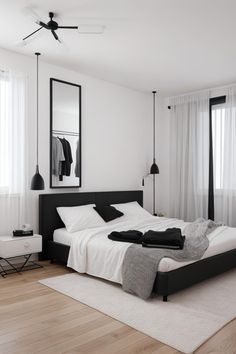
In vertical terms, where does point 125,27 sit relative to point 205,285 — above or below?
above

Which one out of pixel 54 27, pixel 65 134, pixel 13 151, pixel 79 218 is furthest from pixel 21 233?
pixel 54 27

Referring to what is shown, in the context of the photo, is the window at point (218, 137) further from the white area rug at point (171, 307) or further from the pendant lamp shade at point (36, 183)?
the pendant lamp shade at point (36, 183)

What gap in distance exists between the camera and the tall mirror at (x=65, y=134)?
4.59 metres

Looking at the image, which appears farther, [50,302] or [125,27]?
[125,27]

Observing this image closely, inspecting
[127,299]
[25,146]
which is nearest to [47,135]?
[25,146]

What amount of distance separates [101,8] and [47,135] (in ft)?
6.58

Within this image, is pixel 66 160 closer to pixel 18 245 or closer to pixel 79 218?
pixel 79 218

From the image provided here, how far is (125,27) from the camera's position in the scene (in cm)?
340

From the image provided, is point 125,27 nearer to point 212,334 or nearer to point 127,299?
point 127,299

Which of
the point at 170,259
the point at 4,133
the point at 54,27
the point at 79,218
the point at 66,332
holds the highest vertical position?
the point at 54,27

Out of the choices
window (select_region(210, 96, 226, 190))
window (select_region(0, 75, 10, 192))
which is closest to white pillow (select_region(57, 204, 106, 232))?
window (select_region(0, 75, 10, 192))

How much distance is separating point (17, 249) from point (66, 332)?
162 cm

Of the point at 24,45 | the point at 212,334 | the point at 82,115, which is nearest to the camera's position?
the point at 212,334

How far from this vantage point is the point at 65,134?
4.73 metres
